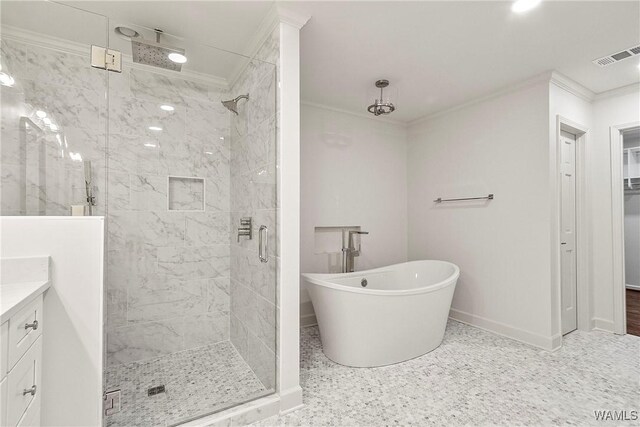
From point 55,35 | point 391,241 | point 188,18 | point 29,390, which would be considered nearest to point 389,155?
point 391,241

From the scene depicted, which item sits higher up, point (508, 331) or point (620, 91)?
point (620, 91)

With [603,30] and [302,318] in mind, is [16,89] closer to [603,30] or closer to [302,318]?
[302,318]

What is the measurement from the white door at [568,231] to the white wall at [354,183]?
1.64 m

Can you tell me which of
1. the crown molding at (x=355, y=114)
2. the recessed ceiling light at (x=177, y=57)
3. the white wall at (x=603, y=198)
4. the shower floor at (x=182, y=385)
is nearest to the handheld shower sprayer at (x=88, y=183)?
Result: the recessed ceiling light at (x=177, y=57)

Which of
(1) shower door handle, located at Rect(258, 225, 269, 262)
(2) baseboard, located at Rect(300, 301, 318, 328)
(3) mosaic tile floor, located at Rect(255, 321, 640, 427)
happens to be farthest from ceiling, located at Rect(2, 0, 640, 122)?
(3) mosaic tile floor, located at Rect(255, 321, 640, 427)

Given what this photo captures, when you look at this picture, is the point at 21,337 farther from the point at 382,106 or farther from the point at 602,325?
the point at 602,325

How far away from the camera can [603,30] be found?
1963mm

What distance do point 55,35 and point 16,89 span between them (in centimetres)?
56

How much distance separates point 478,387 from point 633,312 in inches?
123

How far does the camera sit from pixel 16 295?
1.10 meters

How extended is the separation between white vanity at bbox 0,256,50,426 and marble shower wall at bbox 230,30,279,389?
1092 millimetres

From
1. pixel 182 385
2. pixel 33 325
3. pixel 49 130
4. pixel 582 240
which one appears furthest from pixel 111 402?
pixel 582 240

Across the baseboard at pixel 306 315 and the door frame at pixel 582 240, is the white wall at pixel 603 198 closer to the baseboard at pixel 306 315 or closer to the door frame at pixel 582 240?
the door frame at pixel 582 240

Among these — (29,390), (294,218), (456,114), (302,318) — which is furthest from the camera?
(456,114)
